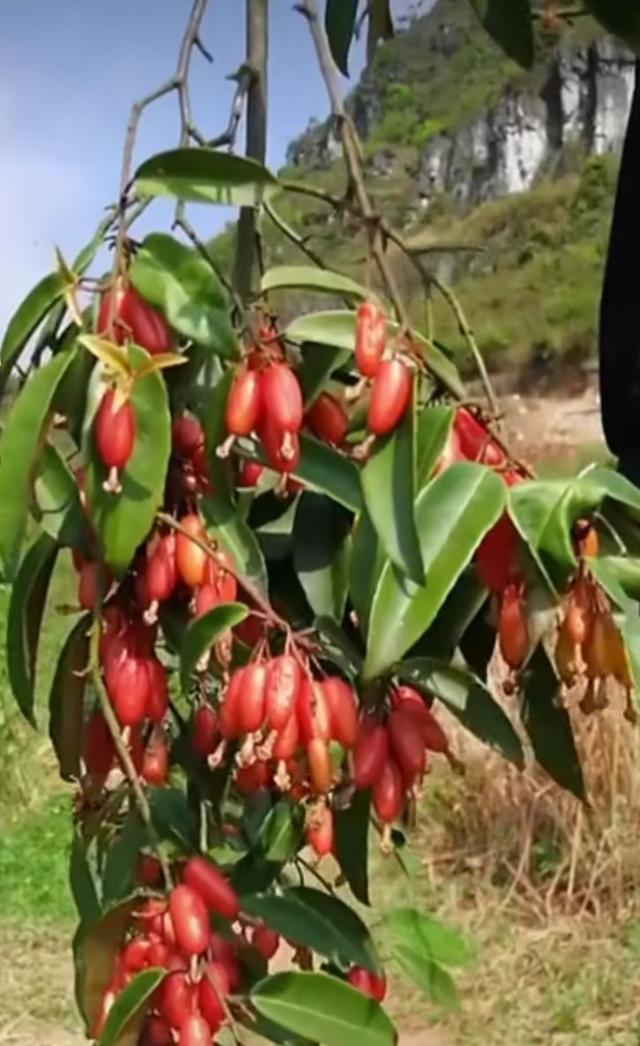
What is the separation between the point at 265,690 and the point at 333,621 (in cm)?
4

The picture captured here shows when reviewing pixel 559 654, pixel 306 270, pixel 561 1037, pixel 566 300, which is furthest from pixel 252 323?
pixel 566 300

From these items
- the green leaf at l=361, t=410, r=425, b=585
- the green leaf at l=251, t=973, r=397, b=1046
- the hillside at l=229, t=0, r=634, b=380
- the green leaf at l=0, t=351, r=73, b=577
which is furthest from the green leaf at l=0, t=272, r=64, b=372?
the hillside at l=229, t=0, r=634, b=380

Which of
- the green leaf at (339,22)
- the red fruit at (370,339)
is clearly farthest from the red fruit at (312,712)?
the green leaf at (339,22)

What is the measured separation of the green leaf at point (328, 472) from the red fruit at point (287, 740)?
0.24 feet

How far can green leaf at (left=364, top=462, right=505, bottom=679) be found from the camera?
537mm

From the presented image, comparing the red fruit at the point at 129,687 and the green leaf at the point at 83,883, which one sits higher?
the red fruit at the point at 129,687


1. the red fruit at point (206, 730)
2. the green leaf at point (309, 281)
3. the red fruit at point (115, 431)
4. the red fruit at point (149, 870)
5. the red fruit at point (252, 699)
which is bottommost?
the red fruit at point (149, 870)

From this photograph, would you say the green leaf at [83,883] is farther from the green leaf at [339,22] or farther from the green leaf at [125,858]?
the green leaf at [339,22]

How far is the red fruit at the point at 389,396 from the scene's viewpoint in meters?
0.54

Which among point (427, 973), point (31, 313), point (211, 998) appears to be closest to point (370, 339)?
point (31, 313)

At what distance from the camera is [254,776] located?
607 millimetres

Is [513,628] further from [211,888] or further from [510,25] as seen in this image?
[510,25]

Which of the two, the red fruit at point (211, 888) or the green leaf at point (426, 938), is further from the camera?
the green leaf at point (426, 938)

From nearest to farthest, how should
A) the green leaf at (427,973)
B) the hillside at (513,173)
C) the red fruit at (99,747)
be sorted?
1. the red fruit at (99,747)
2. the green leaf at (427,973)
3. the hillside at (513,173)
